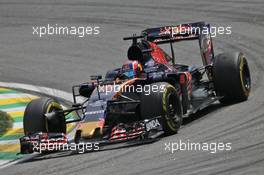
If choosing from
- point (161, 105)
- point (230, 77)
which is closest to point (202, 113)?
point (230, 77)

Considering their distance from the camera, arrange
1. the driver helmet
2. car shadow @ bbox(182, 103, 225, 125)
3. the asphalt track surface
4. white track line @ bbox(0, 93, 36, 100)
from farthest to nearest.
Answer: white track line @ bbox(0, 93, 36, 100), car shadow @ bbox(182, 103, 225, 125), the driver helmet, the asphalt track surface

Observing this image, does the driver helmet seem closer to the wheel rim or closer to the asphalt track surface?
the asphalt track surface

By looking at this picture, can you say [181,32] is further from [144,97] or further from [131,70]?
[144,97]

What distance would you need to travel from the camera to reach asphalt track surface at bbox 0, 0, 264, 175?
11.5m

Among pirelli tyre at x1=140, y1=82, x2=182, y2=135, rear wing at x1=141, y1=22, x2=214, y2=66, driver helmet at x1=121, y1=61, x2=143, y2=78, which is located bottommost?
pirelli tyre at x1=140, y1=82, x2=182, y2=135

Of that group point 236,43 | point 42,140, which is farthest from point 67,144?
point 236,43

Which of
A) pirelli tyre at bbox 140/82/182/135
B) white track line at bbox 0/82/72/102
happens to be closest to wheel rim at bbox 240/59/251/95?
pirelli tyre at bbox 140/82/182/135

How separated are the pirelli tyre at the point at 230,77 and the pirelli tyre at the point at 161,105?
1.77 meters

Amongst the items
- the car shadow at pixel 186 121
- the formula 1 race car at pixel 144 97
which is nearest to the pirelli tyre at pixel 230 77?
the formula 1 race car at pixel 144 97

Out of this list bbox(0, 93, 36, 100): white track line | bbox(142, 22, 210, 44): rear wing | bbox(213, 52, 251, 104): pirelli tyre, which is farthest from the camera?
bbox(0, 93, 36, 100): white track line

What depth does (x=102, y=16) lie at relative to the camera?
24125mm

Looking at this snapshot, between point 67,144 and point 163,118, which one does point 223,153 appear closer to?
point 163,118

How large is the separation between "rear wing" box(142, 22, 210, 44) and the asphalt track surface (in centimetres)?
158

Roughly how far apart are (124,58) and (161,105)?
765 centimetres
